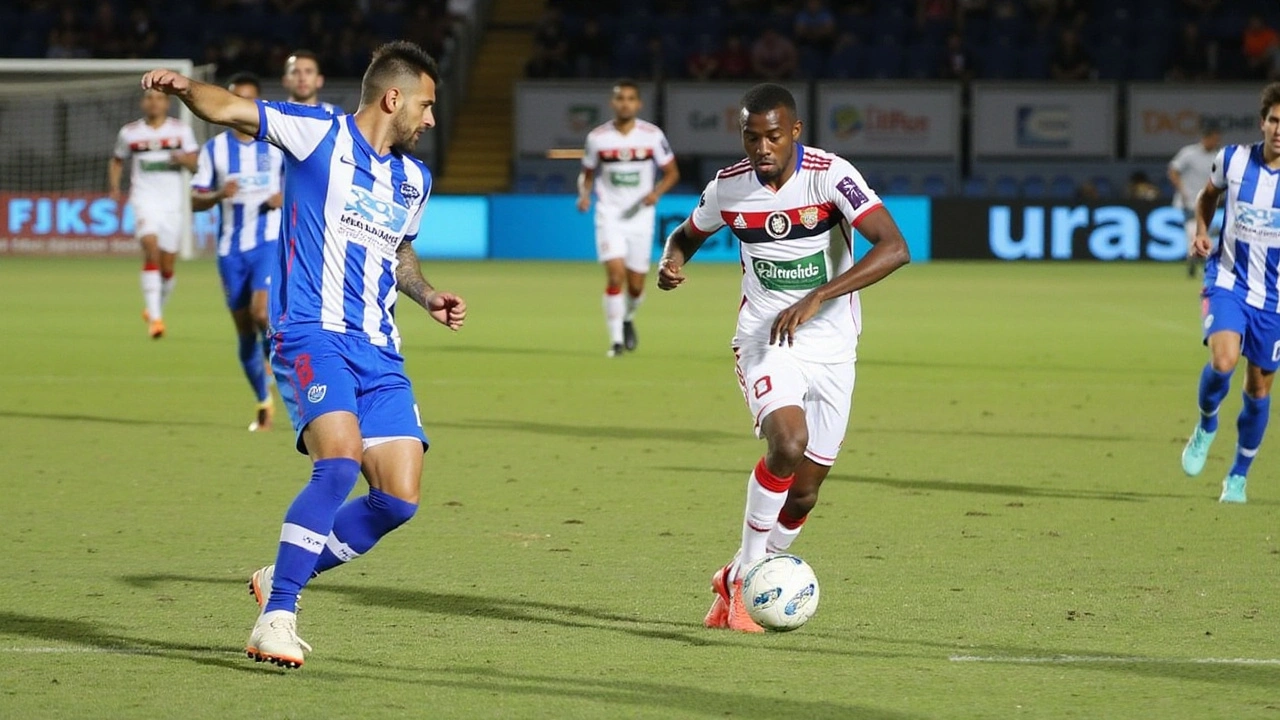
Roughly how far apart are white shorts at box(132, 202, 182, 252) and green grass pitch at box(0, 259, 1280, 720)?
2786 mm

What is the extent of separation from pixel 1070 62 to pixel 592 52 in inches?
328

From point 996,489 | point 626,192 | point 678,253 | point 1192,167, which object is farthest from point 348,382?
point 1192,167

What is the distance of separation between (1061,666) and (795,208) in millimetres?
1822

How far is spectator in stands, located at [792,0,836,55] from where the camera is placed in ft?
107

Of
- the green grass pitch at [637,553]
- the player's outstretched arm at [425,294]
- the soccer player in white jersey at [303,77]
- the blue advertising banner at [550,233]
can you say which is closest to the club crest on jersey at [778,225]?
the player's outstretched arm at [425,294]

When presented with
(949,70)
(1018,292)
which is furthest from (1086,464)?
(949,70)

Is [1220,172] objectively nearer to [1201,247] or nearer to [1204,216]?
[1204,216]

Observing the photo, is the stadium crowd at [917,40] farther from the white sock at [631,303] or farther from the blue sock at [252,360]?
the blue sock at [252,360]

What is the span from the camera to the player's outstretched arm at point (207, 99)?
515cm

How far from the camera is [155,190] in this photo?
17984 mm

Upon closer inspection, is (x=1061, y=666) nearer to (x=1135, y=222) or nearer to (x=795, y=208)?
(x=795, y=208)

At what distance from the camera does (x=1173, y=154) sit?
31.8 meters

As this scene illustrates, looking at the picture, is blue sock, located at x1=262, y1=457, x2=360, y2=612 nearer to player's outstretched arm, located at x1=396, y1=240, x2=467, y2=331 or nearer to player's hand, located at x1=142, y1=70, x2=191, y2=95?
player's outstretched arm, located at x1=396, y1=240, x2=467, y2=331

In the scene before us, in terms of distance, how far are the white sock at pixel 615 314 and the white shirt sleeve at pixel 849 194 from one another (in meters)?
9.50
